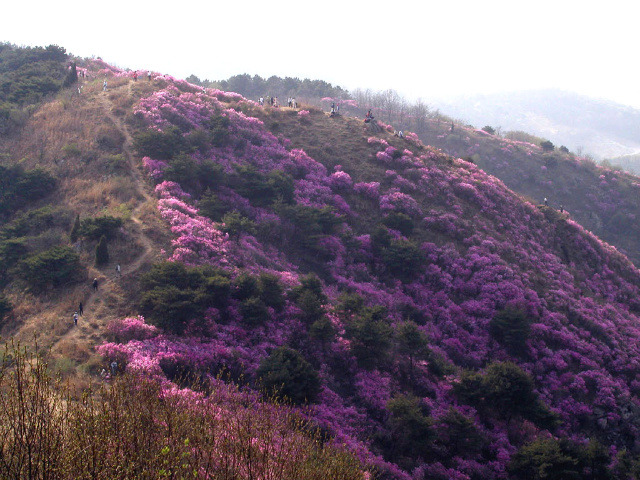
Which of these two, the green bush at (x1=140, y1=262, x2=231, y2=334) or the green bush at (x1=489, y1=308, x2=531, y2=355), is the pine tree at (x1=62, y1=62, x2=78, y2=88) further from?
the green bush at (x1=489, y1=308, x2=531, y2=355)

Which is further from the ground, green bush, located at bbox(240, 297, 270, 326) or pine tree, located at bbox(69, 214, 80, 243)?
pine tree, located at bbox(69, 214, 80, 243)

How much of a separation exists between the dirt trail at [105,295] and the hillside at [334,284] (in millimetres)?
78

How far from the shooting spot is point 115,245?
20.0 m

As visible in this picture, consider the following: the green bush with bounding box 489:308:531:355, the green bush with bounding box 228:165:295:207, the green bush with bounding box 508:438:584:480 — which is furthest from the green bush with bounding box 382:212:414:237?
the green bush with bounding box 508:438:584:480

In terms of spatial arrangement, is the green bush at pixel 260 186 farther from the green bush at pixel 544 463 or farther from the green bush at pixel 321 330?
the green bush at pixel 544 463

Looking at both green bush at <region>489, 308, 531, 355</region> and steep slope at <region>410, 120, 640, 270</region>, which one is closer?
green bush at <region>489, 308, 531, 355</region>

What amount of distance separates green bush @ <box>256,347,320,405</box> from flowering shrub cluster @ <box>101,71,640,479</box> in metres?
0.52

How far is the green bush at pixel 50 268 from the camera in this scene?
17.5 m

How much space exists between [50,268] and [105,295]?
281 cm

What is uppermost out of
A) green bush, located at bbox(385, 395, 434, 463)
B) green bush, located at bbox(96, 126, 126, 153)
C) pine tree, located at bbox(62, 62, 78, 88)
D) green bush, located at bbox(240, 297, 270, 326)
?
pine tree, located at bbox(62, 62, 78, 88)

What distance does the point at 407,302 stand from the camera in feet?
77.5

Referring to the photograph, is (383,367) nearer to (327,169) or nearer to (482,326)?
(482,326)

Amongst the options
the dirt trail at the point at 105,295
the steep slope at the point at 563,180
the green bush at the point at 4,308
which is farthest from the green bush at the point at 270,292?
the steep slope at the point at 563,180

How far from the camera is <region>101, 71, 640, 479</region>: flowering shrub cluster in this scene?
51.6 feet
